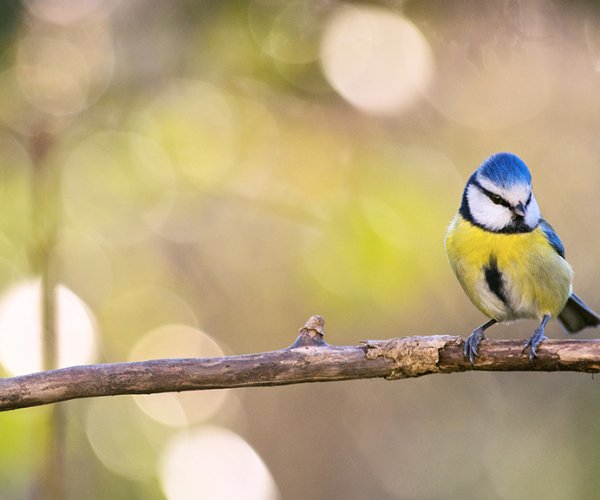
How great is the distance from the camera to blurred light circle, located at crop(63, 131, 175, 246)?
11.6ft

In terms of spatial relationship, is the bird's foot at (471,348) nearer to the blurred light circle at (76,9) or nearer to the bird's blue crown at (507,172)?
the bird's blue crown at (507,172)

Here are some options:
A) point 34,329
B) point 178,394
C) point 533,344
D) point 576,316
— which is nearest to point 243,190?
point 178,394

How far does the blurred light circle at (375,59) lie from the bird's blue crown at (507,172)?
0.87 m

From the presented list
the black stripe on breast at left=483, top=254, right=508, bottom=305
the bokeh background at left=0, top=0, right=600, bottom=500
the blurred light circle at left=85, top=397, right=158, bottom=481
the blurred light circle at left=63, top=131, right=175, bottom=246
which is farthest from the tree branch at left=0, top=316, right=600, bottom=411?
the blurred light circle at left=63, top=131, right=175, bottom=246

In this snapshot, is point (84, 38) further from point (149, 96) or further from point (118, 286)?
point (118, 286)

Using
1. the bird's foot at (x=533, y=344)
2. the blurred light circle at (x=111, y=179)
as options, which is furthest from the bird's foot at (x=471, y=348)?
the blurred light circle at (x=111, y=179)

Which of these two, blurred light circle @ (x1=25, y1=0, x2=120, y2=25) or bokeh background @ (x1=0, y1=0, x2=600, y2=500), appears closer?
bokeh background @ (x1=0, y1=0, x2=600, y2=500)

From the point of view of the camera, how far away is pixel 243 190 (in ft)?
12.4

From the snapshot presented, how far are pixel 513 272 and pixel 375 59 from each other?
1460 millimetres

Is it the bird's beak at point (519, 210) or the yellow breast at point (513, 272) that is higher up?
the bird's beak at point (519, 210)

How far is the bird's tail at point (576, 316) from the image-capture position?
3145mm

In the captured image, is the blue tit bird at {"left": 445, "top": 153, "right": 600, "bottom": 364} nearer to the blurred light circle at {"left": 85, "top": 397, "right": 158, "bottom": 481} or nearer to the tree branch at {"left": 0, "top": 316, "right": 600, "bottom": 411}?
the tree branch at {"left": 0, "top": 316, "right": 600, "bottom": 411}

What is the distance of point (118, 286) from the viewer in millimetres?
3711

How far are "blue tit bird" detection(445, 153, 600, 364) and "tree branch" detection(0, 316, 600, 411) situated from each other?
1.98 ft
